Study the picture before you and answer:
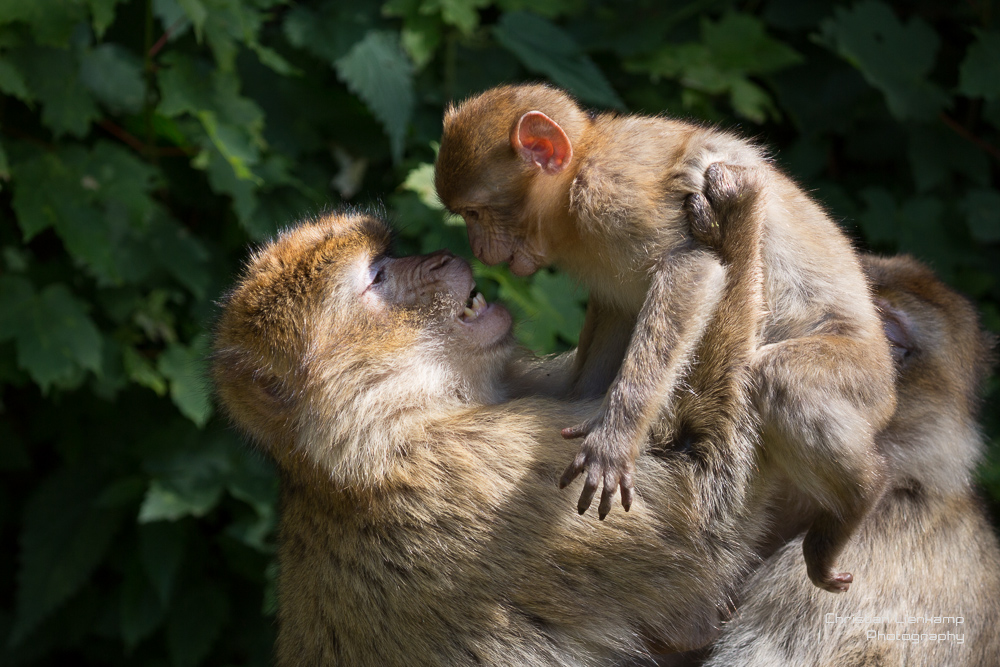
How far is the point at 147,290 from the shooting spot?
4.02 m

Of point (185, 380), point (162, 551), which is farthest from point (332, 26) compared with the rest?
point (162, 551)

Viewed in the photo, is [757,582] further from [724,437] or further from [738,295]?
[738,295]

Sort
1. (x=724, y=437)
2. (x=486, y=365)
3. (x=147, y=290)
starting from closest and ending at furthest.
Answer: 1. (x=724, y=437)
2. (x=486, y=365)
3. (x=147, y=290)

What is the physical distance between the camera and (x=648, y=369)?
76.3 inches

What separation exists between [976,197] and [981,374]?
6.12ft

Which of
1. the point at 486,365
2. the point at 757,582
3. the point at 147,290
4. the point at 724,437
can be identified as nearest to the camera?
the point at 724,437

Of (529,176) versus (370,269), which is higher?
(529,176)

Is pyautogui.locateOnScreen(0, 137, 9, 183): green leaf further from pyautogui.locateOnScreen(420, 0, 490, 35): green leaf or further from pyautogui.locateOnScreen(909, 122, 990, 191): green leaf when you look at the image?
pyautogui.locateOnScreen(909, 122, 990, 191): green leaf

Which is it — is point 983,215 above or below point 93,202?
above

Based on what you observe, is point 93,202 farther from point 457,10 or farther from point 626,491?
point 626,491

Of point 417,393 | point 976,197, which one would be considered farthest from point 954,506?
point 976,197

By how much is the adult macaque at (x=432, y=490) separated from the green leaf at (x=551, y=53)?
64.7 inches

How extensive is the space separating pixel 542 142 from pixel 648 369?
85 cm

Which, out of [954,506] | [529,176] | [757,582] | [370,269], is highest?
[529,176]
